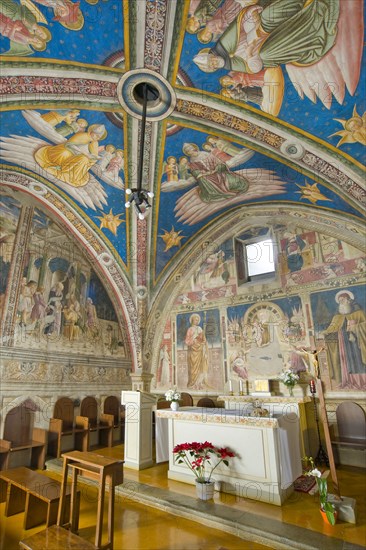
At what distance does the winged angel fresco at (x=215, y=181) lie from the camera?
803 cm

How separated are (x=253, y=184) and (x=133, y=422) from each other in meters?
7.17

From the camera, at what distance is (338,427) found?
8297 mm

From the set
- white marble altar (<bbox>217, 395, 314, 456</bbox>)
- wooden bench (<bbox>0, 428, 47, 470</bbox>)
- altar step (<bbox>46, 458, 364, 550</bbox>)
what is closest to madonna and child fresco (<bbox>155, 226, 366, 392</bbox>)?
white marble altar (<bbox>217, 395, 314, 456</bbox>)

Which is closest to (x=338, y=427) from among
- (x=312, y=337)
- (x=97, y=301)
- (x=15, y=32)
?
(x=312, y=337)

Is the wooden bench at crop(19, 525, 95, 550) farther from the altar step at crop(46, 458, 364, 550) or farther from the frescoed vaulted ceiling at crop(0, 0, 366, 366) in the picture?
the frescoed vaulted ceiling at crop(0, 0, 366, 366)

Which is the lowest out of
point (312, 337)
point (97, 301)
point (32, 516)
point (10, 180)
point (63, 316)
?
point (32, 516)

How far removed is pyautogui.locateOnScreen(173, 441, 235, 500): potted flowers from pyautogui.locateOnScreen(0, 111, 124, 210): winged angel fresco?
681cm

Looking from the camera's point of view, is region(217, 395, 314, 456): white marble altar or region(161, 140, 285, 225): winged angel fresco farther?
region(217, 395, 314, 456): white marble altar

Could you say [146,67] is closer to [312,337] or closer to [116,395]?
[312,337]

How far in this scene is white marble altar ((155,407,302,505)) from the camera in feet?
18.3

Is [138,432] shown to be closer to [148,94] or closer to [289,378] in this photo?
[289,378]

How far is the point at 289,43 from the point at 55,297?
852 centimetres

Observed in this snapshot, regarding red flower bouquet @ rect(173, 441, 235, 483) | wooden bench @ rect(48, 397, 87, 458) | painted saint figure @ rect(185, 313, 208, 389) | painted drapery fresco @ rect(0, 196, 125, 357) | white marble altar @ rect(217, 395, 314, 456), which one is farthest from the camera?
painted saint figure @ rect(185, 313, 208, 389)

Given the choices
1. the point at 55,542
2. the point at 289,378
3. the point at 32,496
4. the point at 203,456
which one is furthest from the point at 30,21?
the point at 289,378
